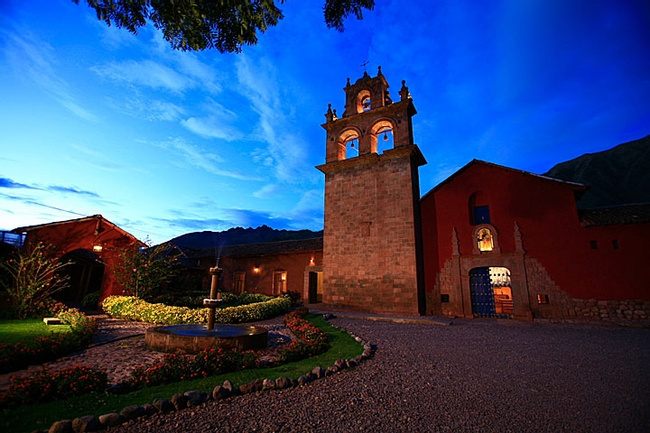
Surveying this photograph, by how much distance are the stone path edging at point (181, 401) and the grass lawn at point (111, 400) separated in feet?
0.66

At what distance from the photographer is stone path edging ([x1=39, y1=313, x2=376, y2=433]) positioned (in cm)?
284

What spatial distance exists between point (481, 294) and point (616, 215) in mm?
6145

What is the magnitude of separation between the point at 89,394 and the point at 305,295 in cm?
1530

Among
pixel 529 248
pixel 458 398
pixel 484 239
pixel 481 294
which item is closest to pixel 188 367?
pixel 458 398

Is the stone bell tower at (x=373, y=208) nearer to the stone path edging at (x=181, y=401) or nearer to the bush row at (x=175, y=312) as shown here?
the bush row at (x=175, y=312)

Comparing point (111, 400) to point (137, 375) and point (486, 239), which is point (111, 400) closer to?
point (137, 375)

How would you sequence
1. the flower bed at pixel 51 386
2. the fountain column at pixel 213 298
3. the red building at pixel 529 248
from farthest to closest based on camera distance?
the red building at pixel 529 248 → the fountain column at pixel 213 298 → the flower bed at pixel 51 386

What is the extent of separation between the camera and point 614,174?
4356 centimetres

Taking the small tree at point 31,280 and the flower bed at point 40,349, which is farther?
the small tree at point 31,280

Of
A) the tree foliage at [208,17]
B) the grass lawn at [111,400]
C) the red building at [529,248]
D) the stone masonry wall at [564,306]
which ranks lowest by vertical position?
the grass lawn at [111,400]

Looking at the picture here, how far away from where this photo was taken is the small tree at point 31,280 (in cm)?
1026

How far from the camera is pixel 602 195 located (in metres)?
40.1

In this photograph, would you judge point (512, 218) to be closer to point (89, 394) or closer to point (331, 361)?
point (331, 361)

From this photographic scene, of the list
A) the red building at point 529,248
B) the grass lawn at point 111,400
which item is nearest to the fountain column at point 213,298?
the grass lawn at point 111,400
